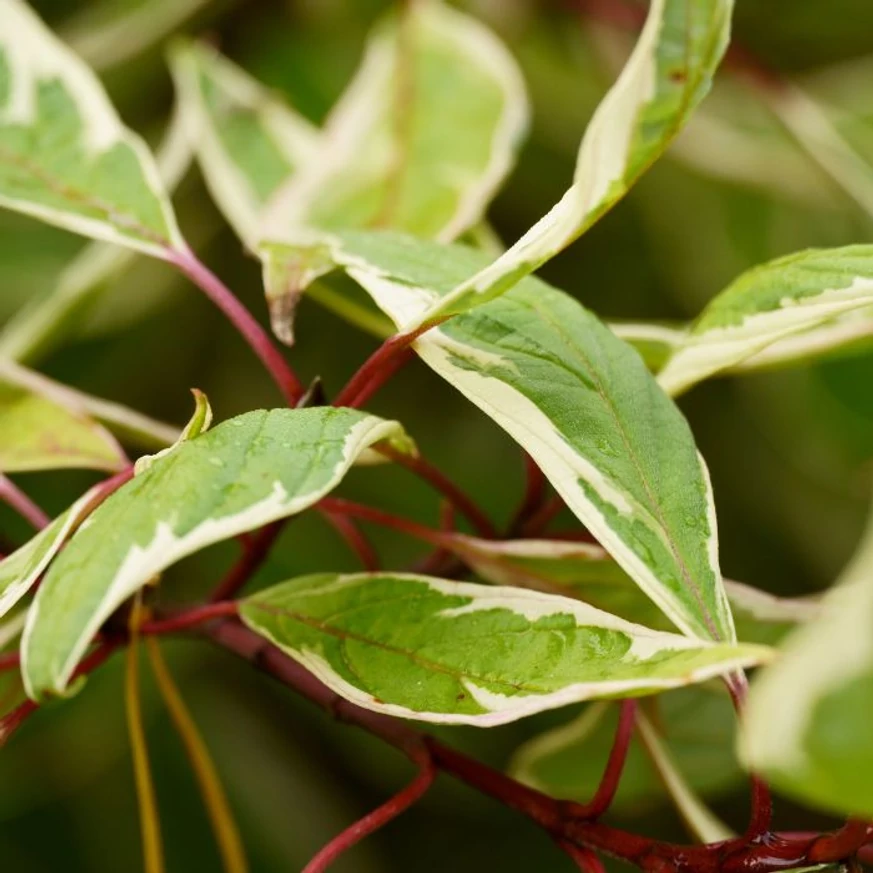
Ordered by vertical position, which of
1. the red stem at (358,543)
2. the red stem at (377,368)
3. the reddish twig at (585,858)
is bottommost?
the reddish twig at (585,858)

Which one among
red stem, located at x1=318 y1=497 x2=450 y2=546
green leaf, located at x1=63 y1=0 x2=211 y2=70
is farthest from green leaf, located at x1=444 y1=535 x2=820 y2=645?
green leaf, located at x1=63 y1=0 x2=211 y2=70

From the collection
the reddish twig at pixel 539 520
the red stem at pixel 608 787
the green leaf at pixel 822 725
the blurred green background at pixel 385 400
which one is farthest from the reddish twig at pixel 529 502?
the blurred green background at pixel 385 400

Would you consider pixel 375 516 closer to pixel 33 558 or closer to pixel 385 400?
pixel 33 558

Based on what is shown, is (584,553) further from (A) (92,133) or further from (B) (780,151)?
(B) (780,151)

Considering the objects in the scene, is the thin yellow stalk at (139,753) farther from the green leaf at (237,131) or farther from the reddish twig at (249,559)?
the green leaf at (237,131)

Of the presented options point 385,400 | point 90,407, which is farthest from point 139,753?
point 385,400

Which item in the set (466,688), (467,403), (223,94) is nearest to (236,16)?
(223,94)

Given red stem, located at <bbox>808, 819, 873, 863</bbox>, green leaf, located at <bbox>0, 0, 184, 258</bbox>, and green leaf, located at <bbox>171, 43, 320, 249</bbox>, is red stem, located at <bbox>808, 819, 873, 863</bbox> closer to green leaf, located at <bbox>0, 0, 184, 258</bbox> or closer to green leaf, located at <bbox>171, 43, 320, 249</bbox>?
green leaf, located at <bbox>0, 0, 184, 258</bbox>

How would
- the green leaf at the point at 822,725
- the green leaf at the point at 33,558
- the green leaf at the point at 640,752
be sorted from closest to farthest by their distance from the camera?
the green leaf at the point at 822,725
the green leaf at the point at 33,558
the green leaf at the point at 640,752
